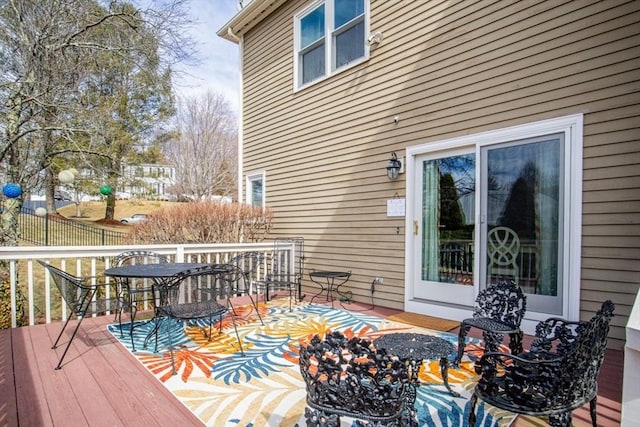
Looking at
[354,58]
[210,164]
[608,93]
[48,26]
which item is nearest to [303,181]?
[354,58]

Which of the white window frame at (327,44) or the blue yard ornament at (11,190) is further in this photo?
the blue yard ornament at (11,190)

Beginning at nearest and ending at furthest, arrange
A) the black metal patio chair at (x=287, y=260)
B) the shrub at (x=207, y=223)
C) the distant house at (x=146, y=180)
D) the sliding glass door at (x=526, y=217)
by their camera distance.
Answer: the sliding glass door at (x=526, y=217) < the black metal patio chair at (x=287, y=260) < the shrub at (x=207, y=223) < the distant house at (x=146, y=180)

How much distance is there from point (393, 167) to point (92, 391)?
392 centimetres

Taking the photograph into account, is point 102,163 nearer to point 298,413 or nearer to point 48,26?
point 48,26

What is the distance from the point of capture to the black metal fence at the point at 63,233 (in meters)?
11.6

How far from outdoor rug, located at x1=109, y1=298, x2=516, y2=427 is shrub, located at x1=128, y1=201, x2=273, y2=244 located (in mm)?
2707

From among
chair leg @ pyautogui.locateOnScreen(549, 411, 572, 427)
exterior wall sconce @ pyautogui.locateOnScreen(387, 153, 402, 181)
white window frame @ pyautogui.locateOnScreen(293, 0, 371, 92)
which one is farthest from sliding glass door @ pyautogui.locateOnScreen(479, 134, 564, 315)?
white window frame @ pyautogui.locateOnScreen(293, 0, 371, 92)

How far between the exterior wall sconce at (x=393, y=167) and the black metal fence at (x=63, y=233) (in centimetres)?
992

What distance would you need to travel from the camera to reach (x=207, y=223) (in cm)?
671

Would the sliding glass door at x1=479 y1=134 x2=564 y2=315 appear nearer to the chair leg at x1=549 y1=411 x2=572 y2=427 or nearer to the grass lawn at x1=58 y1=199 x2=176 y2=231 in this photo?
the chair leg at x1=549 y1=411 x2=572 y2=427

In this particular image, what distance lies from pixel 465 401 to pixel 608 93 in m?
2.97

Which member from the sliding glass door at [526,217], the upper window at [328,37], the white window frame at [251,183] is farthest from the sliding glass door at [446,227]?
the white window frame at [251,183]

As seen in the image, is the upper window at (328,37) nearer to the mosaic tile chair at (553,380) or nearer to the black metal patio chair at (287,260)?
the black metal patio chair at (287,260)

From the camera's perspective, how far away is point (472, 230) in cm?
413
